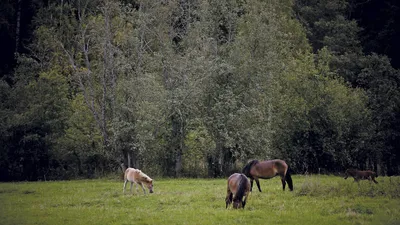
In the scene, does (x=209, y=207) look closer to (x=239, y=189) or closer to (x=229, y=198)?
(x=229, y=198)

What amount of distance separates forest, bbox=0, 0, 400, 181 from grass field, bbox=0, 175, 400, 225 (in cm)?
1166

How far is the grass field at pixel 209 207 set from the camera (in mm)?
17016

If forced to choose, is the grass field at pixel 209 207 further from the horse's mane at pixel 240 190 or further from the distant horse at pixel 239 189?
the horse's mane at pixel 240 190

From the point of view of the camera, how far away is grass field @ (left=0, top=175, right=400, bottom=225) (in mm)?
17016

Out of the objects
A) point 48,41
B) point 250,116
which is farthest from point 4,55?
point 250,116

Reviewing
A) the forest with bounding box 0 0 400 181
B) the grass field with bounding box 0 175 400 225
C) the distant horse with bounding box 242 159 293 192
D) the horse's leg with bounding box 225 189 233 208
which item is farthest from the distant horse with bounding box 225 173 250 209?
the forest with bounding box 0 0 400 181

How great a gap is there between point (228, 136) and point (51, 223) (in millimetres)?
20872

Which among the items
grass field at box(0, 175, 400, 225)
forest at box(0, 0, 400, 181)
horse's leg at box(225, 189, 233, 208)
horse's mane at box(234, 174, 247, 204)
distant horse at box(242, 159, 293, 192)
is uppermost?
forest at box(0, 0, 400, 181)

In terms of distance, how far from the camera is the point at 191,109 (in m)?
38.0

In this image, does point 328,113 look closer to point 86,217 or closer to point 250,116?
point 250,116

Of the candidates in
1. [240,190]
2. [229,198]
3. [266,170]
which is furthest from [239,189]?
[266,170]

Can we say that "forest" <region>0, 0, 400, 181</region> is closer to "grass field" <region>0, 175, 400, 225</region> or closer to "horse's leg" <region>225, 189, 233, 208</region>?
"grass field" <region>0, 175, 400, 225</region>

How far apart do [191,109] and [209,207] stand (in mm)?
18921

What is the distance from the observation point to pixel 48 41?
145 feet
